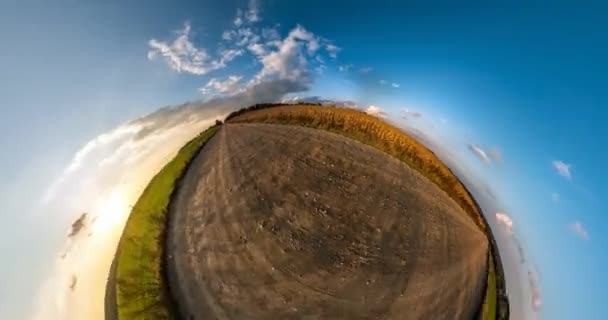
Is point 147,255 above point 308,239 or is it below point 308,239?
below

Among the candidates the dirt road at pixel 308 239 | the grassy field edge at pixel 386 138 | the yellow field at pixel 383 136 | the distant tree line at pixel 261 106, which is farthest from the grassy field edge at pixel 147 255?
the yellow field at pixel 383 136

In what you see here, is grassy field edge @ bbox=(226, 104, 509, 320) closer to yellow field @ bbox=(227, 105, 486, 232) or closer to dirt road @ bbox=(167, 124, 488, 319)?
yellow field @ bbox=(227, 105, 486, 232)

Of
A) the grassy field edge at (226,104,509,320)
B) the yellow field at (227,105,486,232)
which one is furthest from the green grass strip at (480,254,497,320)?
the yellow field at (227,105,486,232)

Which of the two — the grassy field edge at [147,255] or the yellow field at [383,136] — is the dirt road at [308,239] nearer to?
the grassy field edge at [147,255]

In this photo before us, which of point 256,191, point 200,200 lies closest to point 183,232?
point 200,200

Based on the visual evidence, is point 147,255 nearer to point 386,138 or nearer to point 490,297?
point 386,138

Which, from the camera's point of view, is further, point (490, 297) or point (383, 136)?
point (383, 136)

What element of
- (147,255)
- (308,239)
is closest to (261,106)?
(308,239)
